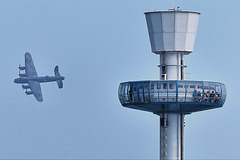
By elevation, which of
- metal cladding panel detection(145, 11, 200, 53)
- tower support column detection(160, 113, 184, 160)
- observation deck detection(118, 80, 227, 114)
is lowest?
tower support column detection(160, 113, 184, 160)

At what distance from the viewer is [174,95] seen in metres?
161

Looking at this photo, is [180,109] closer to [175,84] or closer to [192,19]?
[175,84]

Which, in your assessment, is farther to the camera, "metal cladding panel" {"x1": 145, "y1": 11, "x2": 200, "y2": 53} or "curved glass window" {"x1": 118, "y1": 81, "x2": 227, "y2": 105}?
"metal cladding panel" {"x1": 145, "y1": 11, "x2": 200, "y2": 53}

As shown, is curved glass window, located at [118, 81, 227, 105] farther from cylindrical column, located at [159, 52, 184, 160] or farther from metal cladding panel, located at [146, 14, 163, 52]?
metal cladding panel, located at [146, 14, 163, 52]

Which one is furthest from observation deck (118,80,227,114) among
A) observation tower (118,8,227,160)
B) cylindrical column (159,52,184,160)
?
cylindrical column (159,52,184,160)

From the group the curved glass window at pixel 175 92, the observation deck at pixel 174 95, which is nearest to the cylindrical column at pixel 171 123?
the observation deck at pixel 174 95

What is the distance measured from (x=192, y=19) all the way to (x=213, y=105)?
15.8m

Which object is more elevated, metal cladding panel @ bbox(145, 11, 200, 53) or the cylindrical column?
metal cladding panel @ bbox(145, 11, 200, 53)

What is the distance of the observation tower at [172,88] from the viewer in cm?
16175

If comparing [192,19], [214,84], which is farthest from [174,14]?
[214,84]

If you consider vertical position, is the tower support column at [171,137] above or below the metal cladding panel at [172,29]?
below

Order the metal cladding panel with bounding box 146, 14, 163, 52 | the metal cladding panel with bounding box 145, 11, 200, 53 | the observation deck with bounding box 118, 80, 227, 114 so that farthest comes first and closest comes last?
1. the metal cladding panel with bounding box 146, 14, 163, 52
2. the metal cladding panel with bounding box 145, 11, 200, 53
3. the observation deck with bounding box 118, 80, 227, 114

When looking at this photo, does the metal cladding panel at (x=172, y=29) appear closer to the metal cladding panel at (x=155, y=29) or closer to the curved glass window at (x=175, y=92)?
the metal cladding panel at (x=155, y=29)

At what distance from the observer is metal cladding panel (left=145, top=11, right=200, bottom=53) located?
535 feet
